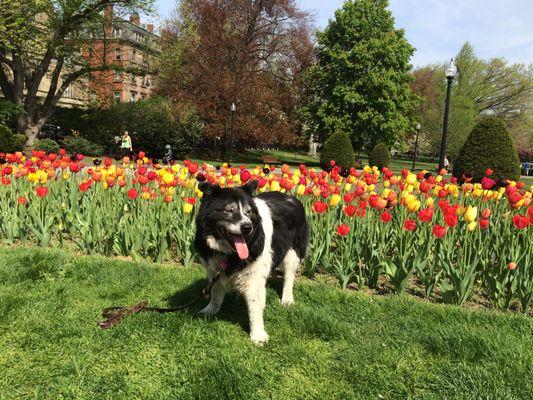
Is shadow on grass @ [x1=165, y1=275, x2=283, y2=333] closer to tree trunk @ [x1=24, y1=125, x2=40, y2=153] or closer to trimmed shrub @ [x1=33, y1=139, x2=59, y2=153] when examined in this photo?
trimmed shrub @ [x1=33, y1=139, x2=59, y2=153]

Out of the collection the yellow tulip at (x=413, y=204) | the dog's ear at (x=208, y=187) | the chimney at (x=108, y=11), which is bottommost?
the yellow tulip at (x=413, y=204)

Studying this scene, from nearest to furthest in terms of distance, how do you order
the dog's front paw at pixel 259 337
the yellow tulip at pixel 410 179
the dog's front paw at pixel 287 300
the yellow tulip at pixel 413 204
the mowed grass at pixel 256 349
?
the mowed grass at pixel 256 349, the dog's front paw at pixel 259 337, the dog's front paw at pixel 287 300, the yellow tulip at pixel 413 204, the yellow tulip at pixel 410 179

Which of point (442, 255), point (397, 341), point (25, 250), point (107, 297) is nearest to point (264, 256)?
point (397, 341)

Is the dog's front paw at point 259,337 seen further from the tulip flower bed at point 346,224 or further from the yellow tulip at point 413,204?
the yellow tulip at point 413,204

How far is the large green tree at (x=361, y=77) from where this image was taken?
34.4 m

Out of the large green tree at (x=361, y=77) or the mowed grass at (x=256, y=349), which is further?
the large green tree at (x=361, y=77)

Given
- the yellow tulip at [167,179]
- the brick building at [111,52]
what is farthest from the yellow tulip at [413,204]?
the brick building at [111,52]

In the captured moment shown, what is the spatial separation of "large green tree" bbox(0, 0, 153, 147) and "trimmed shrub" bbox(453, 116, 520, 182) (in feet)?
67.2

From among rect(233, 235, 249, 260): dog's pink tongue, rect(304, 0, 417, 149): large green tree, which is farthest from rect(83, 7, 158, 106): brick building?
rect(233, 235, 249, 260): dog's pink tongue

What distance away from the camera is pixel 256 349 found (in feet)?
10.7

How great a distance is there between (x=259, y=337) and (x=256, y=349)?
5.6 inches

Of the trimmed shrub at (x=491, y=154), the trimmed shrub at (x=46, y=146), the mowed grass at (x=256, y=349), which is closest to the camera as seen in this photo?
the mowed grass at (x=256, y=349)

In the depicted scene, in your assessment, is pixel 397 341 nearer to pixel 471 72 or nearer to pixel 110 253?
pixel 110 253

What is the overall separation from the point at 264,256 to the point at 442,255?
82.3 inches
